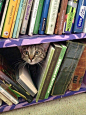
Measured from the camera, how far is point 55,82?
101 centimetres

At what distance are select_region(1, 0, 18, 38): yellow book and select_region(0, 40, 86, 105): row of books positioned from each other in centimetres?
25

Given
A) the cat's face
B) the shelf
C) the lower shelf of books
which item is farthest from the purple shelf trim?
the shelf

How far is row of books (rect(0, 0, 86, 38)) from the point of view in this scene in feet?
2.30

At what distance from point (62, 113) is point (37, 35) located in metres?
0.59

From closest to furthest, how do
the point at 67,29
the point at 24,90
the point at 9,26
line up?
the point at 9,26
the point at 67,29
the point at 24,90

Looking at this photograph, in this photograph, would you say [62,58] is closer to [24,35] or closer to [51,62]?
[51,62]

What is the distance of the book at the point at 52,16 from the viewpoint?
754 millimetres

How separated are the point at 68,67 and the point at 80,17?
1.12 ft

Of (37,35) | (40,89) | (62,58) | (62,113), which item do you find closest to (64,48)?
(62,58)

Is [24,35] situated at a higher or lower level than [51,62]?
higher

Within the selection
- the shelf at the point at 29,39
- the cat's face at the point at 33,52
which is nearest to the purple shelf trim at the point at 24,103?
the cat's face at the point at 33,52

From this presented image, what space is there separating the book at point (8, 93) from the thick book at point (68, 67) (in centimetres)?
28

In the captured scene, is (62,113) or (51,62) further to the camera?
(62,113)

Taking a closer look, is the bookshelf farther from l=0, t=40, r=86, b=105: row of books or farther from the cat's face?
the cat's face
